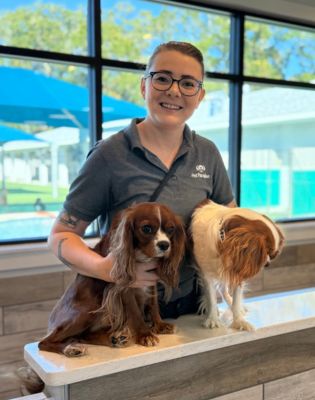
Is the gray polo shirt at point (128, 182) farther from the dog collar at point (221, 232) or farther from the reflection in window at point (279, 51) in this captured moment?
the reflection in window at point (279, 51)

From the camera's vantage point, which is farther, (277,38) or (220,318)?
(277,38)

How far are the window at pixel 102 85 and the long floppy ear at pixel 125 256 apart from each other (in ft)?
7.29

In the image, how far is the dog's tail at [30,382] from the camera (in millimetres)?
1082

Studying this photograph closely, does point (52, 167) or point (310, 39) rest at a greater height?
point (310, 39)

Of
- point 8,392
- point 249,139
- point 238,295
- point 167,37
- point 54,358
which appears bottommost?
point 8,392

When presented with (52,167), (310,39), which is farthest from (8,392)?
(310,39)

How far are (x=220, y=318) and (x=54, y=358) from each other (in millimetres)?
470

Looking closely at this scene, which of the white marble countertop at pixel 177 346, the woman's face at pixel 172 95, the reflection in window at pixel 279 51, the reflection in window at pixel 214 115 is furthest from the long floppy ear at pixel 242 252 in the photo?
the reflection in window at pixel 279 51

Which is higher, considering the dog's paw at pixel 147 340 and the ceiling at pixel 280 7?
the ceiling at pixel 280 7

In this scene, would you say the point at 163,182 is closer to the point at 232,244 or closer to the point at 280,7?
the point at 232,244

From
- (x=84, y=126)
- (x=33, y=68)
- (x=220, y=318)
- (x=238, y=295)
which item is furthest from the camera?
(x=84, y=126)

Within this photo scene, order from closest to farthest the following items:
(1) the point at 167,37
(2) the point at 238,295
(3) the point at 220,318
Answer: (2) the point at 238,295 → (3) the point at 220,318 → (1) the point at 167,37

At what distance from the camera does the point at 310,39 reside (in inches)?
170

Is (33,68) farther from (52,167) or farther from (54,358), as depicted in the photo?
(54,358)
